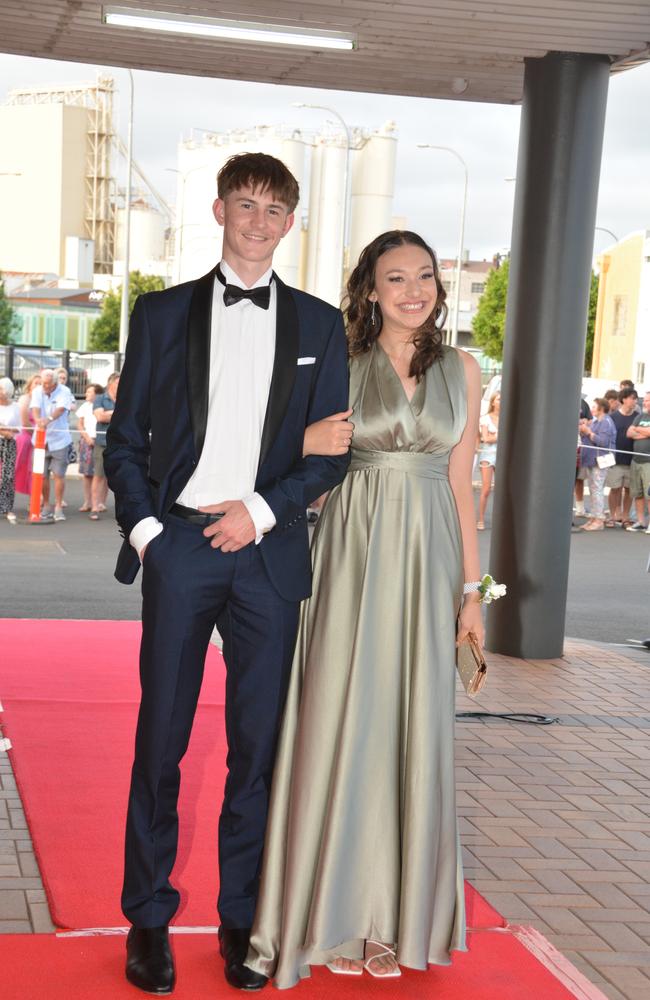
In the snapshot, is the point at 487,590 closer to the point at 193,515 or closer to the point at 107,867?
the point at 193,515

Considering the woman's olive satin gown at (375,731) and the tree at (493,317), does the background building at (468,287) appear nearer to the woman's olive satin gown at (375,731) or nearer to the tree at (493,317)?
the tree at (493,317)

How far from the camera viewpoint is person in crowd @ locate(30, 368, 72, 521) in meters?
15.6

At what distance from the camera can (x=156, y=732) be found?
10.7ft

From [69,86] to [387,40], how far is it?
13578cm

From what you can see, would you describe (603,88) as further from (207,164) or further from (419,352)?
(207,164)

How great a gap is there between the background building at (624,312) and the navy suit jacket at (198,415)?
48.3 m

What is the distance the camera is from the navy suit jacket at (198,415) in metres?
3.22

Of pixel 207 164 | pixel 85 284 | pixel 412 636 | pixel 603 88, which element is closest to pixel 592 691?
pixel 603 88

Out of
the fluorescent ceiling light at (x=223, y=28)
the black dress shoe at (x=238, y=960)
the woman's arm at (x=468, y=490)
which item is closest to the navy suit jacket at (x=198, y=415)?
the woman's arm at (x=468, y=490)

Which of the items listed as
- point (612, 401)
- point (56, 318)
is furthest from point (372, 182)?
point (612, 401)

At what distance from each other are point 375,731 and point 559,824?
6.40 feet

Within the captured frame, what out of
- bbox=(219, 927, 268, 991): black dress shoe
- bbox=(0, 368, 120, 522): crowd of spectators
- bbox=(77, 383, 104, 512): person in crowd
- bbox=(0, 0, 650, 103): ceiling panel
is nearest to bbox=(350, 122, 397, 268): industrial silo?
bbox=(77, 383, 104, 512): person in crowd

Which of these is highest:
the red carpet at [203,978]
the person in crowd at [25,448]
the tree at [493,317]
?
the tree at [493,317]

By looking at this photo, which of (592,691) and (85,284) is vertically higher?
(85,284)
